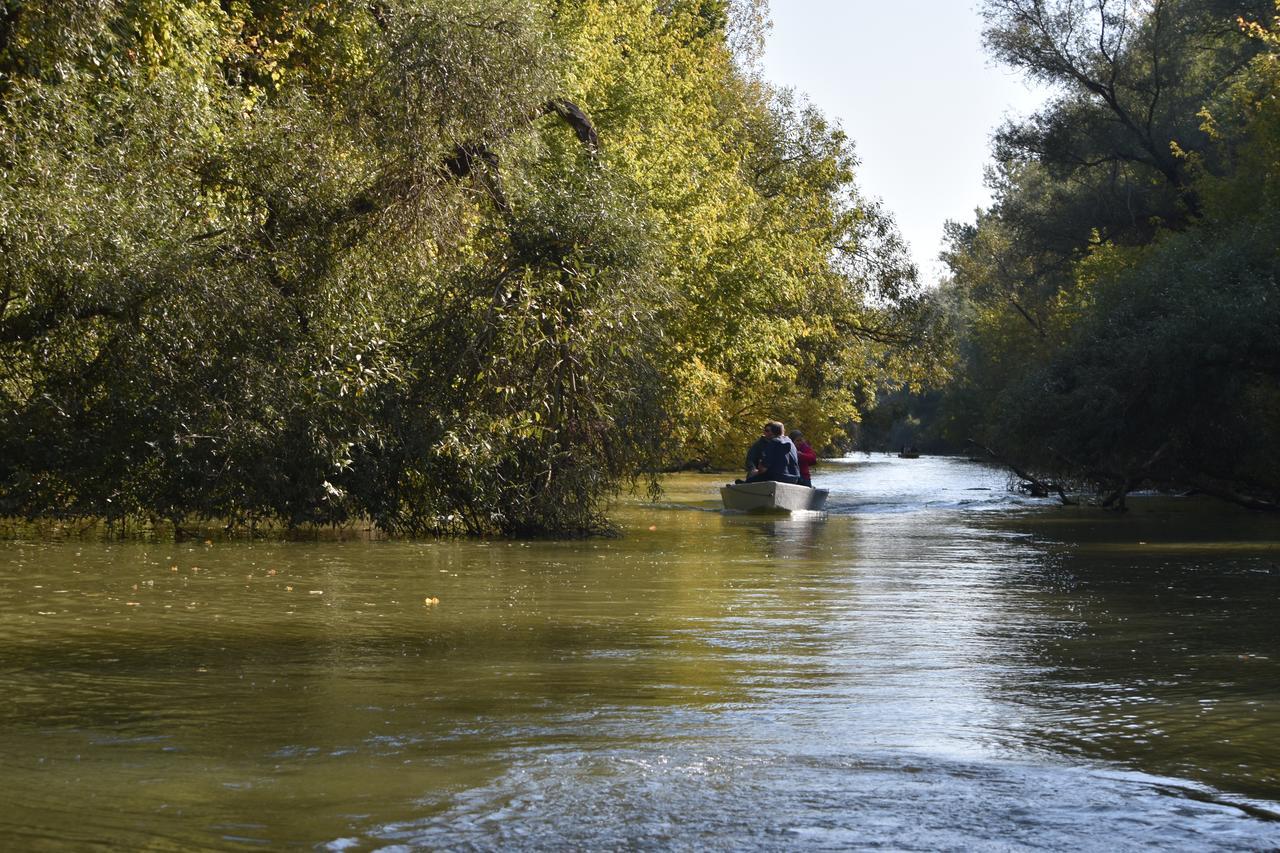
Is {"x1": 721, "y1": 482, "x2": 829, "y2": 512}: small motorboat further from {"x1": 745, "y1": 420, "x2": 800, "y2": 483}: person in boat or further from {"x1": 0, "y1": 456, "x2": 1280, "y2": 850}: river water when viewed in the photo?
{"x1": 0, "y1": 456, "x2": 1280, "y2": 850}: river water

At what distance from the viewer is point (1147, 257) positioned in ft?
135

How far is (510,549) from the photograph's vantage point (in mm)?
19328

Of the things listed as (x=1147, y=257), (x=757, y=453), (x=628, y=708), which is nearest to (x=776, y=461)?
(x=757, y=453)

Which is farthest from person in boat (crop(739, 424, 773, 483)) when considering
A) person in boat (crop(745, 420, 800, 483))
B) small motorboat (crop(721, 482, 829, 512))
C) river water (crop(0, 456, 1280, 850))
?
river water (crop(0, 456, 1280, 850))

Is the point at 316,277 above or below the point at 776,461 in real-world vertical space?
above

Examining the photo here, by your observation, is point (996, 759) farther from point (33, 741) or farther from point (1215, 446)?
point (1215, 446)

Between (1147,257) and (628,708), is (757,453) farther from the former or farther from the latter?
(628,708)

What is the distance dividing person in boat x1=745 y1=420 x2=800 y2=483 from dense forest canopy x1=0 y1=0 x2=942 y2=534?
738 centimetres

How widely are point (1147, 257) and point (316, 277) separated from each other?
26885 mm

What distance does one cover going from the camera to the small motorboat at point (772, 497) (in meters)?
29.6

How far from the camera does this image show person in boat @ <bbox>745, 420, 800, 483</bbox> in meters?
30.6

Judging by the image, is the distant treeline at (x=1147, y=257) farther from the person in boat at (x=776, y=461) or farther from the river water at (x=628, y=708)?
the river water at (x=628, y=708)

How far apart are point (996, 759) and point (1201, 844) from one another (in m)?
1.37

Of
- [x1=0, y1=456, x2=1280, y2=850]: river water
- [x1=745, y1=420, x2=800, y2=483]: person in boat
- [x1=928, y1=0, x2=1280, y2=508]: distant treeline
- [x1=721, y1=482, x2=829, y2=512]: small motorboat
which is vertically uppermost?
[x1=928, y1=0, x2=1280, y2=508]: distant treeline
